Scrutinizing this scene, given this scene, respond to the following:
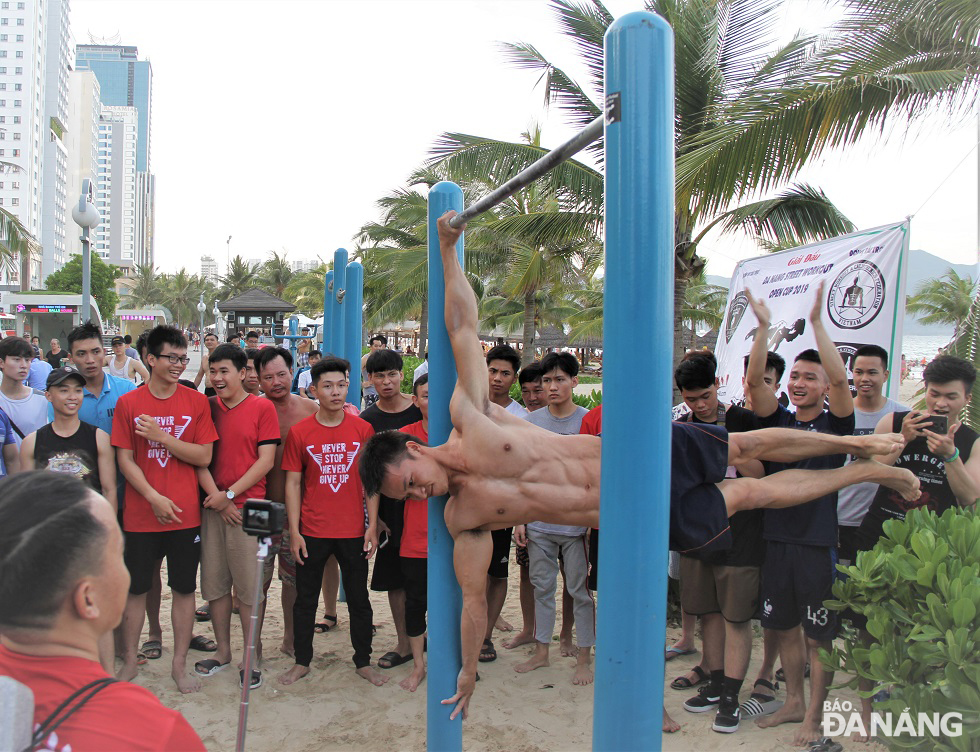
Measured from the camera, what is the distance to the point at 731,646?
380 cm

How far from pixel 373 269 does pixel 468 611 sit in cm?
2662

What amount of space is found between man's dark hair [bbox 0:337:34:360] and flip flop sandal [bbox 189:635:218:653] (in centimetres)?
231

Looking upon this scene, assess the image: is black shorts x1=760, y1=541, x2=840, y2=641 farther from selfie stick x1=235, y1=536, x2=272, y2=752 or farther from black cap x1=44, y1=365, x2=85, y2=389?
black cap x1=44, y1=365, x2=85, y2=389

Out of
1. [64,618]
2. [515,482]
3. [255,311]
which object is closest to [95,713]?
[64,618]

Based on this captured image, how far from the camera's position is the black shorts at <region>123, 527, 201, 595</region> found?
163 inches

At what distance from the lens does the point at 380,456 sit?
9.58 ft

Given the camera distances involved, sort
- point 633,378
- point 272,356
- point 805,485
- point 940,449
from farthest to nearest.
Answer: point 272,356, point 940,449, point 805,485, point 633,378

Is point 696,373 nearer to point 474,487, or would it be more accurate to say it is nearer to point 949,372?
point 949,372

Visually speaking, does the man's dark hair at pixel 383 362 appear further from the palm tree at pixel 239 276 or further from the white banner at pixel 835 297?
the palm tree at pixel 239 276

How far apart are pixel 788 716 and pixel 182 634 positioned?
3505 mm

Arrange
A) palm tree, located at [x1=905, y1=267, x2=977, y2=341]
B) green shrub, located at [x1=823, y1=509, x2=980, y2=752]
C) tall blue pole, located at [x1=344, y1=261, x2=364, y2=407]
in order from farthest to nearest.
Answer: palm tree, located at [x1=905, y1=267, x2=977, y2=341] < tall blue pole, located at [x1=344, y1=261, x2=364, y2=407] < green shrub, located at [x1=823, y1=509, x2=980, y2=752]

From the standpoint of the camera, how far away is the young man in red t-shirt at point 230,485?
4.28 meters

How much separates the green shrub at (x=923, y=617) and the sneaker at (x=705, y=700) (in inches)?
36.9

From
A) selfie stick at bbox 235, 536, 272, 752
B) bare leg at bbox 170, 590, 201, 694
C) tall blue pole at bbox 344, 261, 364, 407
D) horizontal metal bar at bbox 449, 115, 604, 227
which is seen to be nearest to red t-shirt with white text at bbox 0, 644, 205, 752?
selfie stick at bbox 235, 536, 272, 752
